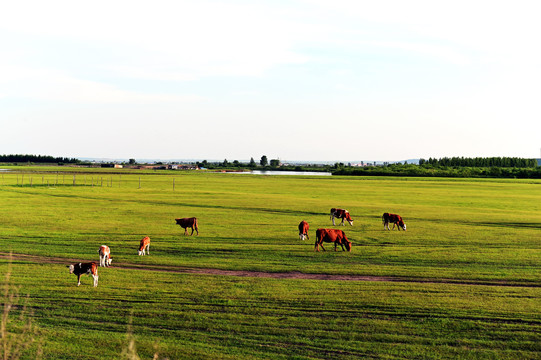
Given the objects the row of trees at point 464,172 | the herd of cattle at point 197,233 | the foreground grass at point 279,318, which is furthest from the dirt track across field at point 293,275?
the row of trees at point 464,172

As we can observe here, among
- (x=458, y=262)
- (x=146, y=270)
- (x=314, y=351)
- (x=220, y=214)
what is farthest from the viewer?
(x=220, y=214)

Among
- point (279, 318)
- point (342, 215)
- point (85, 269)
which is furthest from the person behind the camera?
point (342, 215)

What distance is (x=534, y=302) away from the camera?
610 inches

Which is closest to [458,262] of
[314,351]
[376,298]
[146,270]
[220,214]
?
[376,298]

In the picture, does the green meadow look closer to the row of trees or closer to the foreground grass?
the foreground grass

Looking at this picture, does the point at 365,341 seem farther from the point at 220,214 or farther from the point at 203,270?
the point at 220,214

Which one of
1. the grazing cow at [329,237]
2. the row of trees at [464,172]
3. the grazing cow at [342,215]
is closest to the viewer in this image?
the grazing cow at [329,237]

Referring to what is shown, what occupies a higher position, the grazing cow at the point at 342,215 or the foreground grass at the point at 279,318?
the grazing cow at the point at 342,215

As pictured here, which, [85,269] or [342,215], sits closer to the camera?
[85,269]

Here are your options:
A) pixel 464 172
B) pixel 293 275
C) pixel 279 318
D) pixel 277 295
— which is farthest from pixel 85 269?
pixel 464 172

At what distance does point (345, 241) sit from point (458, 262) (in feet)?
19.7

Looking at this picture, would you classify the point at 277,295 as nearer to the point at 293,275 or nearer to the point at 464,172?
the point at 293,275

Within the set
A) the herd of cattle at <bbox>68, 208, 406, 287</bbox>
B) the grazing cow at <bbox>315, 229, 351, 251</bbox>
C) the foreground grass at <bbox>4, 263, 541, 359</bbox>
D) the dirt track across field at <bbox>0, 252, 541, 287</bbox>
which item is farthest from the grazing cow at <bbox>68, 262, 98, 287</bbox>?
the grazing cow at <bbox>315, 229, 351, 251</bbox>

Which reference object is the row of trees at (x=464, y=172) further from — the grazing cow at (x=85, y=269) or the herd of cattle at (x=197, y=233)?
the grazing cow at (x=85, y=269)
